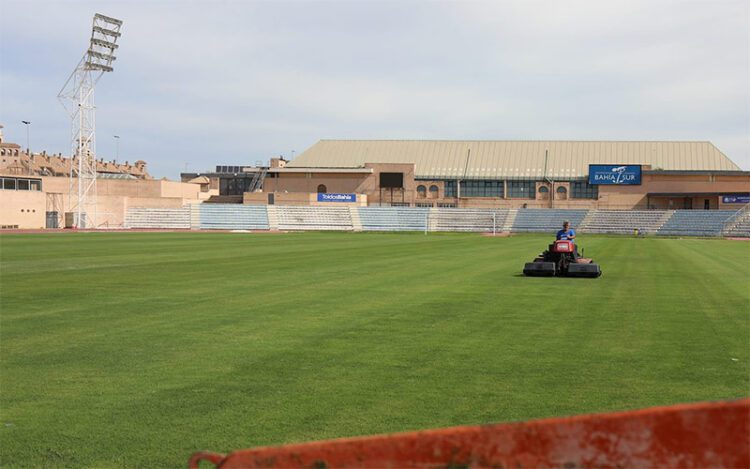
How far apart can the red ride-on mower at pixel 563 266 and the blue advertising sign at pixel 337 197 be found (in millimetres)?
73498

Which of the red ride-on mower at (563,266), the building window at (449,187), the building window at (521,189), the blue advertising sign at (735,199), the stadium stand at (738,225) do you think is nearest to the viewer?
the red ride-on mower at (563,266)

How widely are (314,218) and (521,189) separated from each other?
29493 millimetres

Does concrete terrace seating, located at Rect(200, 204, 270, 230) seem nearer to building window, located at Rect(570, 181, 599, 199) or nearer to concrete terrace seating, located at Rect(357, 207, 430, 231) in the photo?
concrete terrace seating, located at Rect(357, 207, 430, 231)

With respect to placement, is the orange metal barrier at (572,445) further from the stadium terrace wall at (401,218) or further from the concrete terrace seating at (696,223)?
the concrete terrace seating at (696,223)

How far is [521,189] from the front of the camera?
9606 cm

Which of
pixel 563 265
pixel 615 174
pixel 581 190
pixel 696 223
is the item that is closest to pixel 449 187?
pixel 581 190

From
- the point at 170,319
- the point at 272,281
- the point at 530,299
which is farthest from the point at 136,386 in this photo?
the point at 272,281

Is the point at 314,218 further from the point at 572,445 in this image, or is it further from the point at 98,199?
the point at 572,445

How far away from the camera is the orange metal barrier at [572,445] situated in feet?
6.51

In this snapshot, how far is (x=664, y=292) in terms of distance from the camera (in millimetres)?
16250

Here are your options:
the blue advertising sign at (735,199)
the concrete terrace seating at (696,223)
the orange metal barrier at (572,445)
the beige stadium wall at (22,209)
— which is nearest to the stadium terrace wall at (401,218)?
the concrete terrace seating at (696,223)

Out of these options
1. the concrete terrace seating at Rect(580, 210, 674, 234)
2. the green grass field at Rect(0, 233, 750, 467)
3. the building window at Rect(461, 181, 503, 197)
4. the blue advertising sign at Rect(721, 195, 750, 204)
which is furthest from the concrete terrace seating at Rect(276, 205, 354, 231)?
the green grass field at Rect(0, 233, 750, 467)

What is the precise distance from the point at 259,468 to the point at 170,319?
31.9 feet

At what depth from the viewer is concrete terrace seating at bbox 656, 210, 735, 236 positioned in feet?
244
